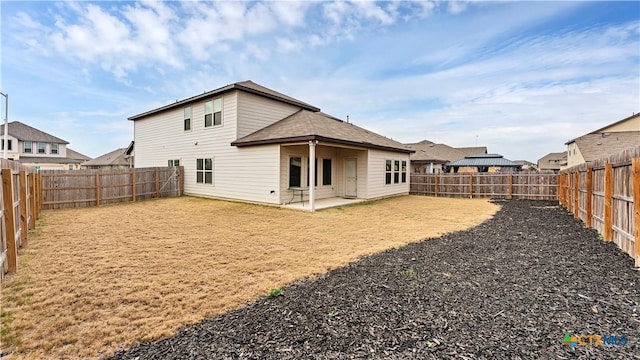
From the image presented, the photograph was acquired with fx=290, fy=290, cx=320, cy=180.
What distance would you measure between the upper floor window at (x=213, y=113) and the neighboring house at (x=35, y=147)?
3667 cm

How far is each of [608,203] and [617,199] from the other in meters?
0.47

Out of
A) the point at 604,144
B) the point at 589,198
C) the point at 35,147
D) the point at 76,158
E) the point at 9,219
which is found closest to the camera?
the point at 9,219

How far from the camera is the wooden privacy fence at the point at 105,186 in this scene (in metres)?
12.2

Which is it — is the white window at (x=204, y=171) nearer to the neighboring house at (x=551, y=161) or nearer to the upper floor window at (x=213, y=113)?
the upper floor window at (x=213, y=113)

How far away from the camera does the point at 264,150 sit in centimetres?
1253

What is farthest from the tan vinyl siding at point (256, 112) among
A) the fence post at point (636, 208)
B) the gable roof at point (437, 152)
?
the gable roof at point (437, 152)

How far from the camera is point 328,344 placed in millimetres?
2553

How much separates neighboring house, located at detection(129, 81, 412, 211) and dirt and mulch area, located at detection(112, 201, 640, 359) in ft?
23.7

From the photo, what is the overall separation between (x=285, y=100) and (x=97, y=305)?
13.2 m

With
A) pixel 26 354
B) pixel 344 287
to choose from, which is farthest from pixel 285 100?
pixel 26 354

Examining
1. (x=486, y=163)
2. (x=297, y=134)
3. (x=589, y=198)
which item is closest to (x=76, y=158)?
(x=297, y=134)

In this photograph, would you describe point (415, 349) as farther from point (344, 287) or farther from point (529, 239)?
point (529, 239)

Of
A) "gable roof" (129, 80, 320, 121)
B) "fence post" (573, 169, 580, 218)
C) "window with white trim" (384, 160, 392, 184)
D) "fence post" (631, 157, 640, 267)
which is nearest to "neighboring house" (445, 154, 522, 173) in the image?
"window with white trim" (384, 160, 392, 184)

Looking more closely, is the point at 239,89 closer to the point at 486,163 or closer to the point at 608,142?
the point at 486,163
